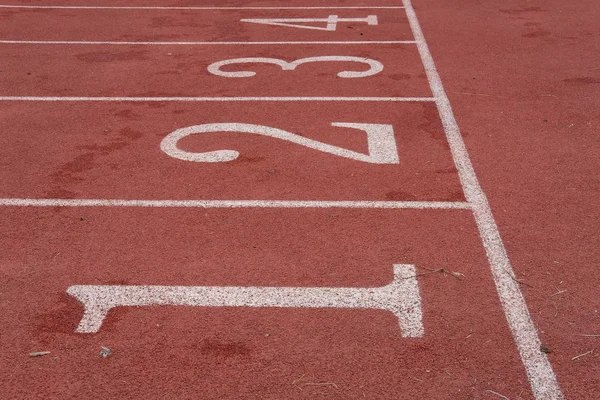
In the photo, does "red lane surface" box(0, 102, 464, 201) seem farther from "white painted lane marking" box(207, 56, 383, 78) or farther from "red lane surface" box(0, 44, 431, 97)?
"white painted lane marking" box(207, 56, 383, 78)

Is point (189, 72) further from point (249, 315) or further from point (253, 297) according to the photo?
point (249, 315)

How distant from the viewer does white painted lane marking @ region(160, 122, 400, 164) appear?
7.35 meters

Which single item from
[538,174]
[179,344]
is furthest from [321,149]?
[179,344]

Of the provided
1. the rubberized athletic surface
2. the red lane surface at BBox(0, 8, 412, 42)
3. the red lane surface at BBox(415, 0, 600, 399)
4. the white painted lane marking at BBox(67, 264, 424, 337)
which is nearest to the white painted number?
the red lane surface at BBox(0, 8, 412, 42)

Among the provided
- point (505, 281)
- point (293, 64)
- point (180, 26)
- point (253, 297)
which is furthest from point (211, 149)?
point (180, 26)

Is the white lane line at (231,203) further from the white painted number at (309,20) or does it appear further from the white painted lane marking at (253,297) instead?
the white painted number at (309,20)

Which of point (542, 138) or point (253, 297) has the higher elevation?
point (542, 138)

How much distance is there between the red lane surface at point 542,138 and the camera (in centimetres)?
496

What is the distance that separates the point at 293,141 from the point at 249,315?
3105 mm

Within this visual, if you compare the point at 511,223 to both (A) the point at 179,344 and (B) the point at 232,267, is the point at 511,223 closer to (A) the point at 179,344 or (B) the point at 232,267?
(B) the point at 232,267

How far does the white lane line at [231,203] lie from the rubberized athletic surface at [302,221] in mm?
26

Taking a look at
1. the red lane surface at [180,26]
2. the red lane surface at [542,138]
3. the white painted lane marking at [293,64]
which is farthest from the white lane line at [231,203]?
the red lane surface at [180,26]

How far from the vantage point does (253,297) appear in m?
5.16

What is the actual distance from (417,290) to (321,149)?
269 cm
